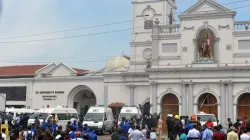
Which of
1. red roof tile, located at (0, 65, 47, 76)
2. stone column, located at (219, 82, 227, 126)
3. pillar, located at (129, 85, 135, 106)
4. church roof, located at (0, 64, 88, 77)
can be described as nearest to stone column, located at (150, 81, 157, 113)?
pillar, located at (129, 85, 135, 106)

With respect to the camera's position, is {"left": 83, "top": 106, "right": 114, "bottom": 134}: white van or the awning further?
the awning

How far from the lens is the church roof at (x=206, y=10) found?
40.2 m

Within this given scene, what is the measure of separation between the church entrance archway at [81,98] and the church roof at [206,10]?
1666cm

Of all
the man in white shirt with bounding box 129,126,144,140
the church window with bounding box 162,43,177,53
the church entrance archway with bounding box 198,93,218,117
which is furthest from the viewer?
the church window with bounding box 162,43,177,53

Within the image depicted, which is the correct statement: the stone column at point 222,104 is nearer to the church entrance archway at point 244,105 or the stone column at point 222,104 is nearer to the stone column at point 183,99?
the church entrance archway at point 244,105

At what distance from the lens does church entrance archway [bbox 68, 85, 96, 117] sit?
5091 cm

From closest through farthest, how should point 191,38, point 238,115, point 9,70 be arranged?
point 238,115
point 191,38
point 9,70

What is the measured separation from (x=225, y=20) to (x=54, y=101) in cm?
2399

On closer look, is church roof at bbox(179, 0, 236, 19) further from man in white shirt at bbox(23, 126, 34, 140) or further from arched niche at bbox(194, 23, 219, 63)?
man in white shirt at bbox(23, 126, 34, 140)

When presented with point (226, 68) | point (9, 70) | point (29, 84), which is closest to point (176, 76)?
point (226, 68)

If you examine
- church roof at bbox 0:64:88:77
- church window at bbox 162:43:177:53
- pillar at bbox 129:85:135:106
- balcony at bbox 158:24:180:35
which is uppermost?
balcony at bbox 158:24:180:35

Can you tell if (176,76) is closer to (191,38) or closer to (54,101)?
(191,38)

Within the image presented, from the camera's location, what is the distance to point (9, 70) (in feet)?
191

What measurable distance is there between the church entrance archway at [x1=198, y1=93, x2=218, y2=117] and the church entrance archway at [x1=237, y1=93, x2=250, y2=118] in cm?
232
